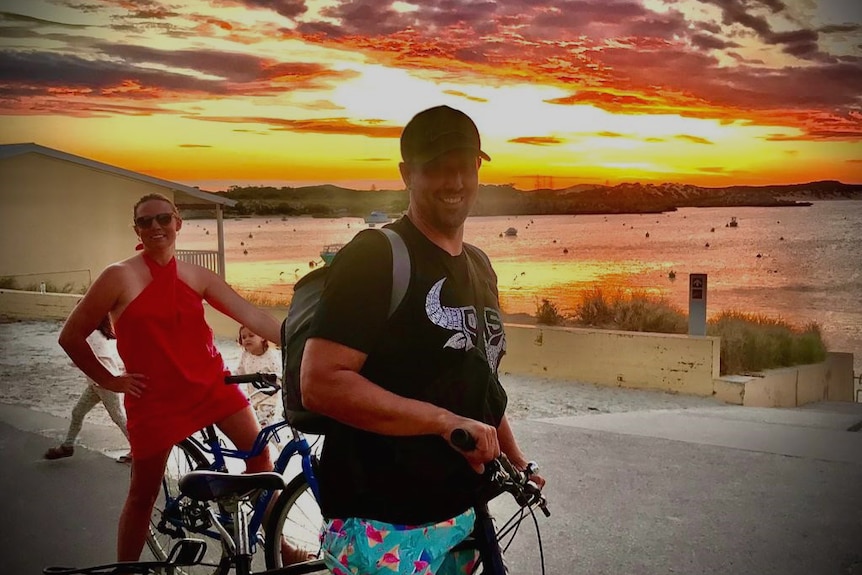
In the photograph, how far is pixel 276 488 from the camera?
2.24 metres

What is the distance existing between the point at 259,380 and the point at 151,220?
634 mm

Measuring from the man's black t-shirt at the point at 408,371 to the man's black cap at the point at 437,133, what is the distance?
142 millimetres

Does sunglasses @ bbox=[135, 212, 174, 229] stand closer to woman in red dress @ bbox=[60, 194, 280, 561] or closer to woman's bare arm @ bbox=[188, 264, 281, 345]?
woman in red dress @ bbox=[60, 194, 280, 561]

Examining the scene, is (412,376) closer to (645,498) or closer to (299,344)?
(299,344)

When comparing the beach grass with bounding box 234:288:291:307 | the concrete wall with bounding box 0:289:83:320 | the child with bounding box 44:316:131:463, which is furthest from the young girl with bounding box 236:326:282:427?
the concrete wall with bounding box 0:289:83:320

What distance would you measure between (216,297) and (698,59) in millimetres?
10908

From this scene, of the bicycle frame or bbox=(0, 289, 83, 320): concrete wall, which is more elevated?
the bicycle frame

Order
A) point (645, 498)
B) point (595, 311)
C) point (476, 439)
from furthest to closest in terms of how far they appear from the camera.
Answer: point (595, 311)
point (645, 498)
point (476, 439)

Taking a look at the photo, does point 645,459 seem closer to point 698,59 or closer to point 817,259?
point 698,59

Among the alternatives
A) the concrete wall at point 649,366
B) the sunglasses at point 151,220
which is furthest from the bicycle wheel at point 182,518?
the concrete wall at point 649,366

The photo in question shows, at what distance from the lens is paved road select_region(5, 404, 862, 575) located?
4.23 metres

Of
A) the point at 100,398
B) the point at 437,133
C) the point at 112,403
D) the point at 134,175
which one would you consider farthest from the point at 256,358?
the point at 134,175

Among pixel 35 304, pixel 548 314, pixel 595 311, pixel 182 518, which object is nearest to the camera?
pixel 182 518

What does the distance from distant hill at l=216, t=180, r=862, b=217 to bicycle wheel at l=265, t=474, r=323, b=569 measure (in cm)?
172
